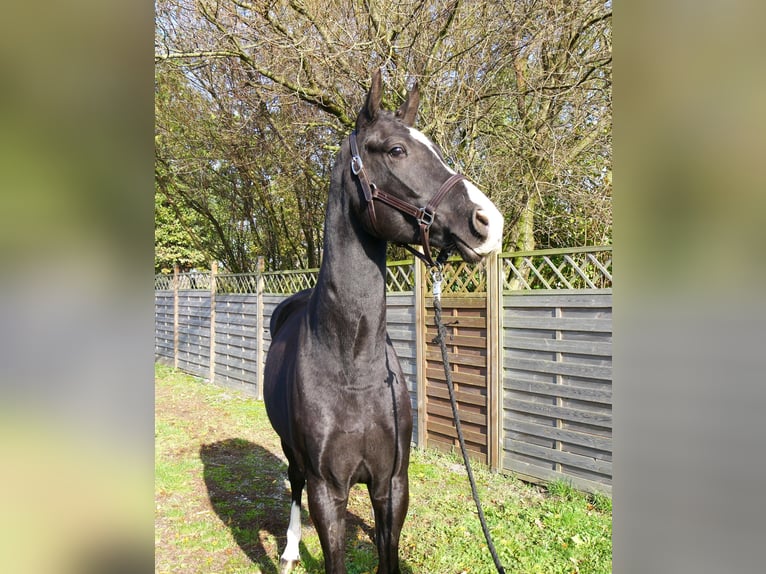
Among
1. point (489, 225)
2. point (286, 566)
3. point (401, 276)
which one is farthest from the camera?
point (401, 276)

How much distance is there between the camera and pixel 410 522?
393cm

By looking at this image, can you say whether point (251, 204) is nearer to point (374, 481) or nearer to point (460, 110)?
point (460, 110)

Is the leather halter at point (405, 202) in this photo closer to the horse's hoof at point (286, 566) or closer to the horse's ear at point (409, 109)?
the horse's ear at point (409, 109)

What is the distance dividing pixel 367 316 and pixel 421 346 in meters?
3.54

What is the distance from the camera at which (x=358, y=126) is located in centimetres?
200

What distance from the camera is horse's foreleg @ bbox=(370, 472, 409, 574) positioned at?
220cm

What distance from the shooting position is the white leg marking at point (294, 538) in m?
3.35

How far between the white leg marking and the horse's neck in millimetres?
1973

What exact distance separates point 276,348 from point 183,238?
1695 cm

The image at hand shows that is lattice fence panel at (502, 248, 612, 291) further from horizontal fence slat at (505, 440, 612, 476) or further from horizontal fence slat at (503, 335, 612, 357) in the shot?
horizontal fence slat at (505, 440, 612, 476)

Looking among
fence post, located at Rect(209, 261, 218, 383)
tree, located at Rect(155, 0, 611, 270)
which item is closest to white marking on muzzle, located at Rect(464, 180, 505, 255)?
tree, located at Rect(155, 0, 611, 270)

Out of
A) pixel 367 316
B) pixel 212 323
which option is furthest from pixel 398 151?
pixel 212 323

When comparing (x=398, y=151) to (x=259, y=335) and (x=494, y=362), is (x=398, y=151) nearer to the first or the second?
(x=494, y=362)

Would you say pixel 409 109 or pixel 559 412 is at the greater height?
pixel 409 109
